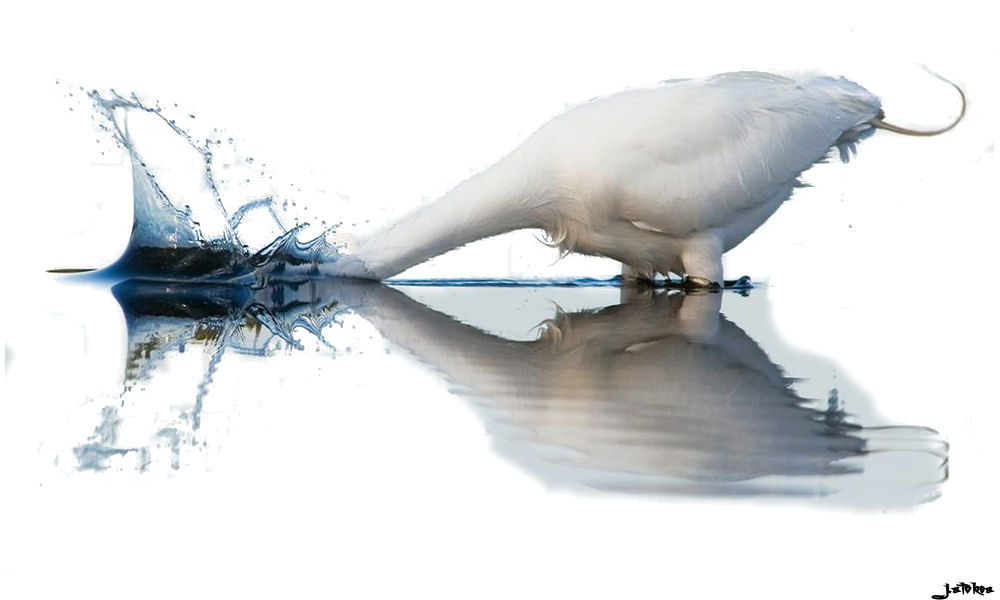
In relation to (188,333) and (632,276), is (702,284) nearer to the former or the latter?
(632,276)

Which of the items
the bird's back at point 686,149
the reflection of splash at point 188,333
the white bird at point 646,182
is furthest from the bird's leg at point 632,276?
the reflection of splash at point 188,333

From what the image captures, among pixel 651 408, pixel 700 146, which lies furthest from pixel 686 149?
pixel 651 408

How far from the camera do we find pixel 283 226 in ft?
24.8

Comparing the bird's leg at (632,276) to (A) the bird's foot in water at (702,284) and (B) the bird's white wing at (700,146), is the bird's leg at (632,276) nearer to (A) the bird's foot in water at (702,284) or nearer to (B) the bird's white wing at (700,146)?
(A) the bird's foot in water at (702,284)

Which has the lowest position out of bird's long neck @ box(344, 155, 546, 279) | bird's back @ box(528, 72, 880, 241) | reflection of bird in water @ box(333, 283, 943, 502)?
reflection of bird in water @ box(333, 283, 943, 502)

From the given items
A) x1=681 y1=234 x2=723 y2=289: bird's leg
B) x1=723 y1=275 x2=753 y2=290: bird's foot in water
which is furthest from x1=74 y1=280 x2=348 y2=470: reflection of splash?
x1=723 y1=275 x2=753 y2=290: bird's foot in water

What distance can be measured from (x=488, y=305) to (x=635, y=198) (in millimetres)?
944

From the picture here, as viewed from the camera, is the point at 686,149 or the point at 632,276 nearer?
the point at 686,149

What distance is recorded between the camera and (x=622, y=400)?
457 cm

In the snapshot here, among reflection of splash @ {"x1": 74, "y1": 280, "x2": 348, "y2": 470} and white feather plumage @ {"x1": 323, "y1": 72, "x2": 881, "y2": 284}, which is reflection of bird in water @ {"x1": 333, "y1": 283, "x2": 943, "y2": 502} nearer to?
reflection of splash @ {"x1": 74, "y1": 280, "x2": 348, "y2": 470}

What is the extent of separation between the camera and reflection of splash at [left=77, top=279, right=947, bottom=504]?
3826 millimetres

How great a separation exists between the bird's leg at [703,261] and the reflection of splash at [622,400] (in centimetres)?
55

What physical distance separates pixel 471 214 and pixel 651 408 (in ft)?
9.51

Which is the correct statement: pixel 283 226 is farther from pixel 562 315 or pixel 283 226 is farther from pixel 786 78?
pixel 786 78
